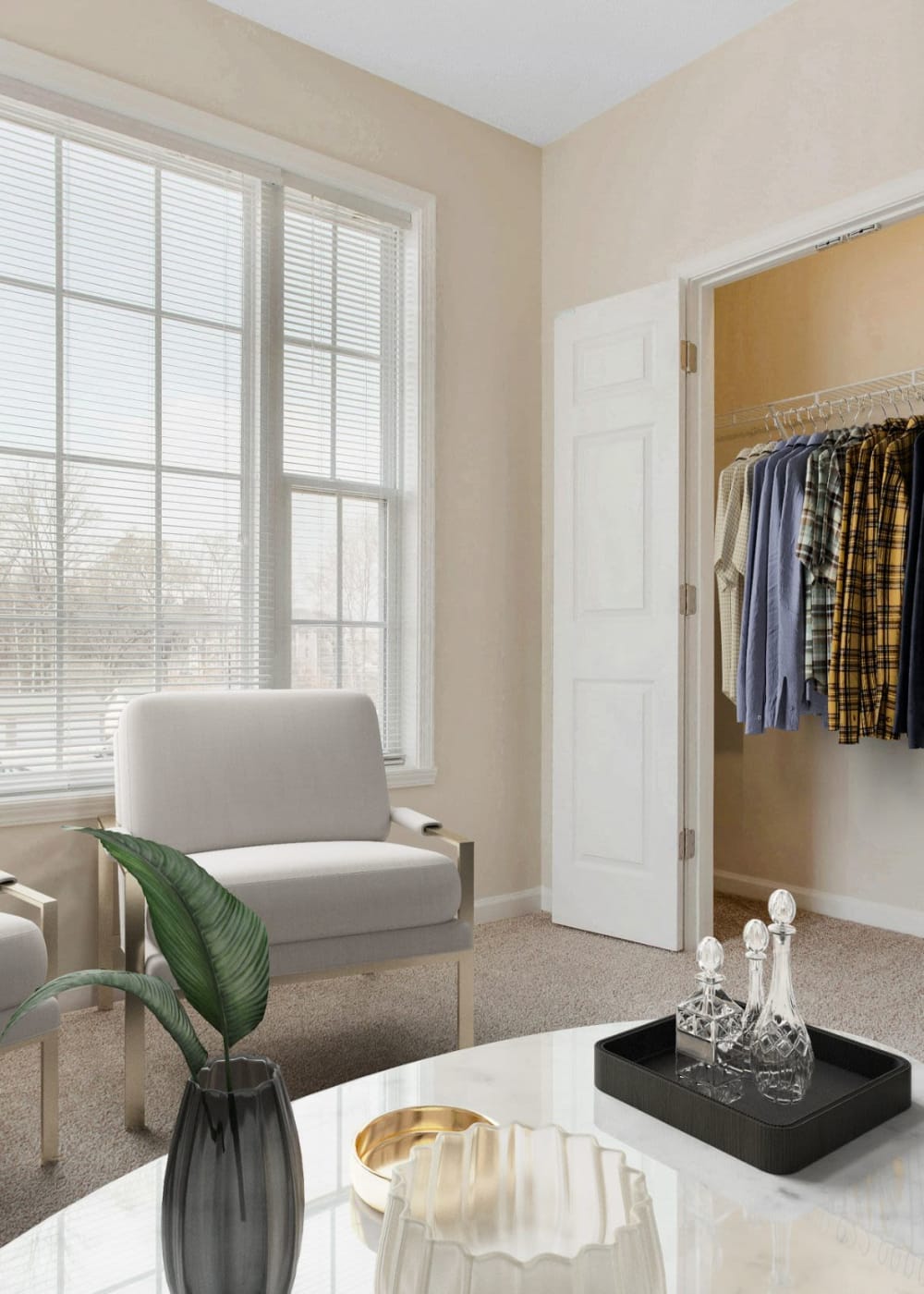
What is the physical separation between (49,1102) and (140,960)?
1.03 ft

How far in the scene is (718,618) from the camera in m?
4.36

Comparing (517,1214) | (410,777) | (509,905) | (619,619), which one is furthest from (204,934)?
(509,905)

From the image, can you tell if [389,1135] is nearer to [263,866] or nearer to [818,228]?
[263,866]

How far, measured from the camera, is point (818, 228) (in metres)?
3.08

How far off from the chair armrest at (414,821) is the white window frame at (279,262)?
701 mm

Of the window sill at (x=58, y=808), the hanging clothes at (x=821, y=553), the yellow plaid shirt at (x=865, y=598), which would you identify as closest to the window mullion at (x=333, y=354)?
the window sill at (x=58, y=808)

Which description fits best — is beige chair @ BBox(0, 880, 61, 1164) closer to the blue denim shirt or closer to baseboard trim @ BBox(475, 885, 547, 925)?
baseboard trim @ BBox(475, 885, 547, 925)

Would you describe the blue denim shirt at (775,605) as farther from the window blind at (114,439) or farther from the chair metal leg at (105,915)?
the chair metal leg at (105,915)

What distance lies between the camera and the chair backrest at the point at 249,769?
2537 mm

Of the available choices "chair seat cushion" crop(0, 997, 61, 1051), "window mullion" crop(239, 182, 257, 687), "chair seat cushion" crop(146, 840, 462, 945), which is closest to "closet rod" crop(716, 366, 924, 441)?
"window mullion" crop(239, 182, 257, 687)

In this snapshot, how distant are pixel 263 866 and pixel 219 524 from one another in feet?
4.37

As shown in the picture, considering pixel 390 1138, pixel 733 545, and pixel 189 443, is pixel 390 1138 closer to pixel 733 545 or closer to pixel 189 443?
pixel 189 443

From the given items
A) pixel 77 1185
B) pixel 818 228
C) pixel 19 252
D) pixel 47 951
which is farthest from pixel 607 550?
pixel 77 1185

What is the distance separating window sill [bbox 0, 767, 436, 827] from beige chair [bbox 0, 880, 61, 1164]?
0.82 m
